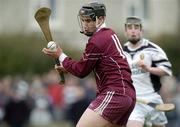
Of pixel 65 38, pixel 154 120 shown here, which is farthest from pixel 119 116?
pixel 65 38

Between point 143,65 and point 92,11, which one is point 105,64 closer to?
point 92,11

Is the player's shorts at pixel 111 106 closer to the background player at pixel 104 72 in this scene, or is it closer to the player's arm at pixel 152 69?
the background player at pixel 104 72

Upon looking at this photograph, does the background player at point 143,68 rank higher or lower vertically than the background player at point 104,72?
lower

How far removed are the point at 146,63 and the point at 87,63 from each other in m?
2.09

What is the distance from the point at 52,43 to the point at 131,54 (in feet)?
6.82

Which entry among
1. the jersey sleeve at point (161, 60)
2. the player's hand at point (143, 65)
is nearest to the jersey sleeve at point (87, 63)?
the player's hand at point (143, 65)

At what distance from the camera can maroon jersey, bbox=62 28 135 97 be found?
12.0 metres

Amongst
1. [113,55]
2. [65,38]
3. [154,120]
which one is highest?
[113,55]

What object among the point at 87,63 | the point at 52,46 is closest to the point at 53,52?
the point at 52,46

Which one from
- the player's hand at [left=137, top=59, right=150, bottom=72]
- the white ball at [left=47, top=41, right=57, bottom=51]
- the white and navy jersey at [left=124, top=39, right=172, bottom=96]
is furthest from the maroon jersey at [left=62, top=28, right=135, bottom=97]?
the white and navy jersey at [left=124, top=39, right=172, bottom=96]

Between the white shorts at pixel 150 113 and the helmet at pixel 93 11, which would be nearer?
the helmet at pixel 93 11

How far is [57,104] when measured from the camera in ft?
83.9

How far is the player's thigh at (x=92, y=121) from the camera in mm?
11906

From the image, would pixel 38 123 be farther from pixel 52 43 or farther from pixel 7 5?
pixel 7 5
